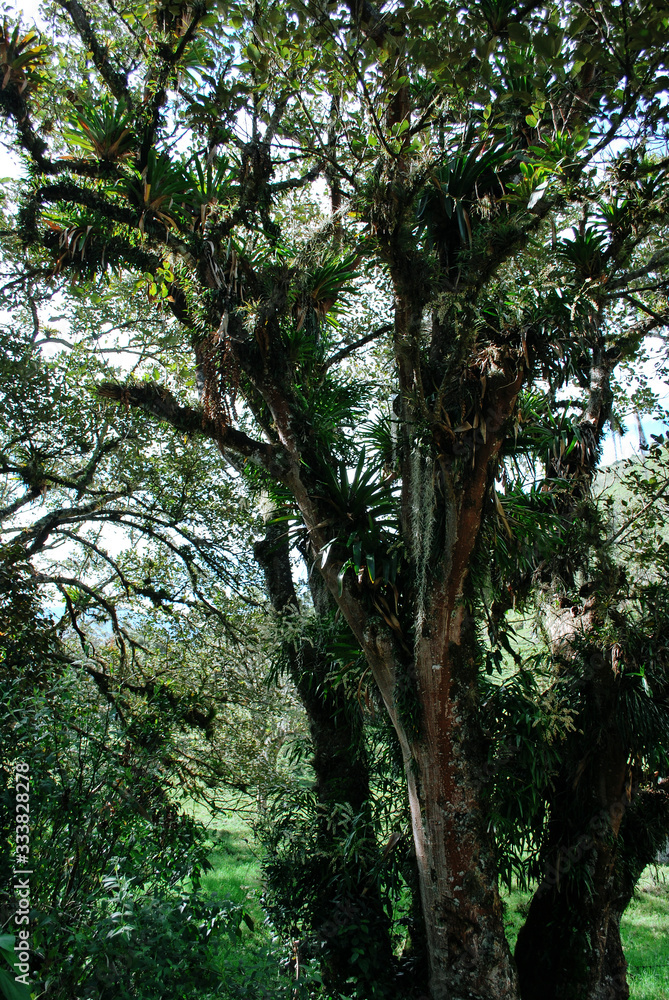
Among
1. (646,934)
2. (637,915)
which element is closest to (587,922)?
(646,934)

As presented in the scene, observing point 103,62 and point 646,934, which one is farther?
point 646,934

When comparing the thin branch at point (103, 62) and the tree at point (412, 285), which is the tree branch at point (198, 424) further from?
the thin branch at point (103, 62)

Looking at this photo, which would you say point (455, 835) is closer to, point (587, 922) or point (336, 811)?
point (336, 811)

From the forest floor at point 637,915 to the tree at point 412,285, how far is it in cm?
319

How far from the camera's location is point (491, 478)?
382cm

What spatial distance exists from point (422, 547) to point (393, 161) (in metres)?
2.32

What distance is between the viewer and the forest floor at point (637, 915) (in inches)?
264

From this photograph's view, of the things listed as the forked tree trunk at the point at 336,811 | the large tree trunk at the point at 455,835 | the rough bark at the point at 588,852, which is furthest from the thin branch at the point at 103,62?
the large tree trunk at the point at 455,835

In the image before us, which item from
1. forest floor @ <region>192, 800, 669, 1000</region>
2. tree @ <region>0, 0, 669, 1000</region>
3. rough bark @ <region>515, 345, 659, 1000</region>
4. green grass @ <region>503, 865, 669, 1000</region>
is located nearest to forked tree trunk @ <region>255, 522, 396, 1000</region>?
tree @ <region>0, 0, 669, 1000</region>

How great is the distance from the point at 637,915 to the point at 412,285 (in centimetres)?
1012

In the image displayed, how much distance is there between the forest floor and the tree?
3.19 m

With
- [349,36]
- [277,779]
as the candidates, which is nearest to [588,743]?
[277,779]

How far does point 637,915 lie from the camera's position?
9250mm

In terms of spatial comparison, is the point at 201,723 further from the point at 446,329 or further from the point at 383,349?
the point at 383,349
